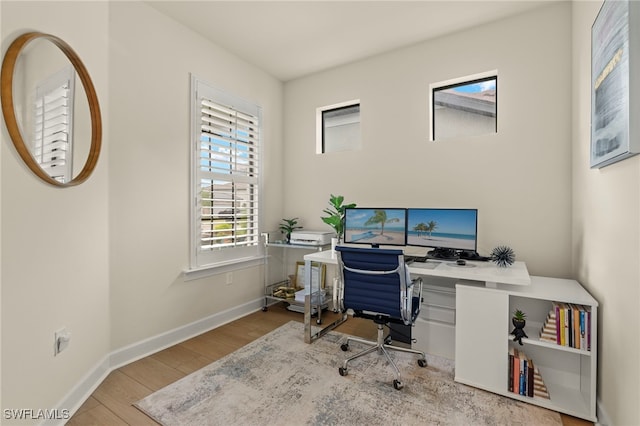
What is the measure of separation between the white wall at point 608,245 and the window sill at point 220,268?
2933mm

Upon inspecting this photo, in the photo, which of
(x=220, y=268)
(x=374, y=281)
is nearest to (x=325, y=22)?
(x=374, y=281)

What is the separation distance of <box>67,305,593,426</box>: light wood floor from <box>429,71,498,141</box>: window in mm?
2153

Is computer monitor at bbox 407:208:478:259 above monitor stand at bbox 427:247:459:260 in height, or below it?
above

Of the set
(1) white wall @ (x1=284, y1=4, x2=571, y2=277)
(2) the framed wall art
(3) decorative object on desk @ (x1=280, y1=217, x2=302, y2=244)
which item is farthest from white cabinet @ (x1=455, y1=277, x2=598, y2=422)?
(3) decorative object on desk @ (x1=280, y1=217, x2=302, y2=244)

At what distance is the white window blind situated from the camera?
1484 mm

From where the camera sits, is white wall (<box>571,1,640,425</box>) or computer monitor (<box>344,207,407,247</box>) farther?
computer monitor (<box>344,207,407,247</box>)

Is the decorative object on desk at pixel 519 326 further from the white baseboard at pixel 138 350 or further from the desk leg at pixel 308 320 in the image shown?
the white baseboard at pixel 138 350

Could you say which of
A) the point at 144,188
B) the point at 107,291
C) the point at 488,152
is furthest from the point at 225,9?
the point at 488,152

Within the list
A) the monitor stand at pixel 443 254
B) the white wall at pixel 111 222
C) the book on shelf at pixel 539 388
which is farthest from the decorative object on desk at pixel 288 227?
the book on shelf at pixel 539 388

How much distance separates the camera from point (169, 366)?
2.23m

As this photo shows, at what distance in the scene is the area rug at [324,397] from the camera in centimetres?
167

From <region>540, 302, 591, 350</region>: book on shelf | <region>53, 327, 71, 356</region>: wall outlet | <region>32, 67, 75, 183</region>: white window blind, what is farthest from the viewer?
<region>540, 302, 591, 350</region>: book on shelf

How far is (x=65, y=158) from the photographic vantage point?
171cm

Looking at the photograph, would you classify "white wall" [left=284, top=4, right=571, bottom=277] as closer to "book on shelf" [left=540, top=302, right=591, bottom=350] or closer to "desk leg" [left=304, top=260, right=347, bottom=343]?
"book on shelf" [left=540, top=302, right=591, bottom=350]
